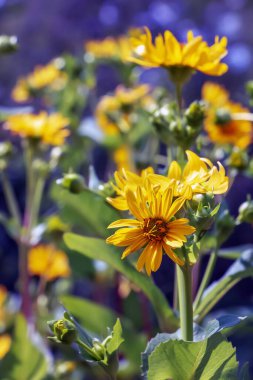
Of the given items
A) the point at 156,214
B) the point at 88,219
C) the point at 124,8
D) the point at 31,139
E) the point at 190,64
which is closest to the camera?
the point at 156,214

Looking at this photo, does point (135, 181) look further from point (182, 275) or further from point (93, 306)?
point (93, 306)

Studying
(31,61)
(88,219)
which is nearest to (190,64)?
(88,219)

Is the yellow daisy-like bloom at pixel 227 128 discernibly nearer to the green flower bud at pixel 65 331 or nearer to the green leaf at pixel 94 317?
the green leaf at pixel 94 317

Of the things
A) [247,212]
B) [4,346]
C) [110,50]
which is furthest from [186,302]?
[110,50]

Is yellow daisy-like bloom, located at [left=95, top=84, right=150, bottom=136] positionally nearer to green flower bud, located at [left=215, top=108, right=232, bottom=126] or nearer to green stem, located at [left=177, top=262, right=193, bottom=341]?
green flower bud, located at [left=215, top=108, right=232, bottom=126]

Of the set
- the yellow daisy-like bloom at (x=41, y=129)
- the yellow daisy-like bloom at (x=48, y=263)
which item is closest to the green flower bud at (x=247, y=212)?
the yellow daisy-like bloom at (x=41, y=129)

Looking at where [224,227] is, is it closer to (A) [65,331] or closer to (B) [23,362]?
(A) [65,331]
